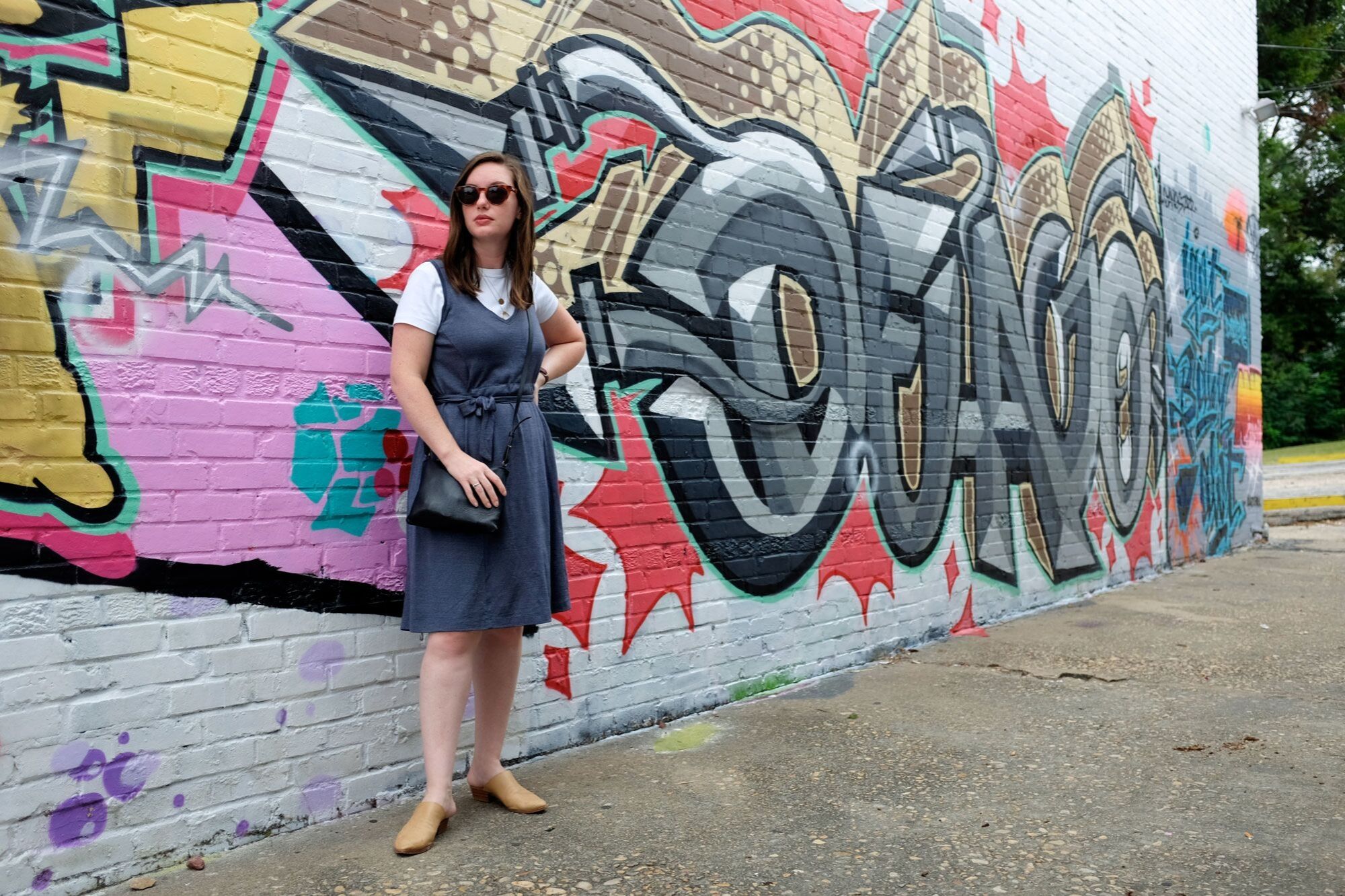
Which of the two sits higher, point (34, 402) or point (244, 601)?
point (34, 402)

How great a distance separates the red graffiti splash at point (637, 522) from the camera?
12.6ft

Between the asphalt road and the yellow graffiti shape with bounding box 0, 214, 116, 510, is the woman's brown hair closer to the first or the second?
the yellow graffiti shape with bounding box 0, 214, 116, 510

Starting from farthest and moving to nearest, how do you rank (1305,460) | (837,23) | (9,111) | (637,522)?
(1305,460) → (837,23) → (637,522) → (9,111)

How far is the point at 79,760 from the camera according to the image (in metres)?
2.48

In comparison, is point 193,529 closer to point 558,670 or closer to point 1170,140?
point 558,670

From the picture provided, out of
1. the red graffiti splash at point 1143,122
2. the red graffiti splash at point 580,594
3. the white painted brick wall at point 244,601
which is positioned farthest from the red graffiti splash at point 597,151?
the red graffiti splash at point 1143,122

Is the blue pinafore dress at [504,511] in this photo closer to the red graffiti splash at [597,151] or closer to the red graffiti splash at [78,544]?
the red graffiti splash at [78,544]

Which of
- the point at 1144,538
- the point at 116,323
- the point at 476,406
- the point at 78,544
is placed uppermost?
the point at 116,323

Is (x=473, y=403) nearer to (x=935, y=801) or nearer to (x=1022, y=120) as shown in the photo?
(x=935, y=801)

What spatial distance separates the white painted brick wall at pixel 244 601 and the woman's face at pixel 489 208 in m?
0.38

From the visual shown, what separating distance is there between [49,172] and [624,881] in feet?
7.18

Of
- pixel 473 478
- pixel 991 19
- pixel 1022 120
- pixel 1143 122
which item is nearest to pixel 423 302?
pixel 473 478

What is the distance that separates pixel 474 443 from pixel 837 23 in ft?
10.8

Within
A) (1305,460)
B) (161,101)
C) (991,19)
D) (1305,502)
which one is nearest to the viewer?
(161,101)
